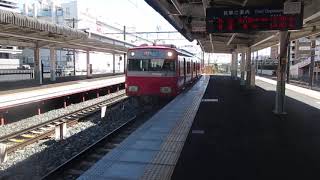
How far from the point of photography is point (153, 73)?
17.5m

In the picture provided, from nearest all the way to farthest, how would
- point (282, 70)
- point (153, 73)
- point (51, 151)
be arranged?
point (51, 151) → point (282, 70) → point (153, 73)

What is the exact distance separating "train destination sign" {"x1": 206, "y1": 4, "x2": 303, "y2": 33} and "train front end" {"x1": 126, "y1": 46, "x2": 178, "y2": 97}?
229 inches

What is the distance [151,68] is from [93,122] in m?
4.72

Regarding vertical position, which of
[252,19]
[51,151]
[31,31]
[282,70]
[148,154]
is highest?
[31,31]

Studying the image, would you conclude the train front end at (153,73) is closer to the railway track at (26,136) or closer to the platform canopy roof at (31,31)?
the railway track at (26,136)

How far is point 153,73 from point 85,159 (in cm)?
924

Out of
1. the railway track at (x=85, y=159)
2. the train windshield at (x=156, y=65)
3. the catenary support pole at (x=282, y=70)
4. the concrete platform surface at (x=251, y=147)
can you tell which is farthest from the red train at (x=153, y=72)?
the railway track at (x=85, y=159)

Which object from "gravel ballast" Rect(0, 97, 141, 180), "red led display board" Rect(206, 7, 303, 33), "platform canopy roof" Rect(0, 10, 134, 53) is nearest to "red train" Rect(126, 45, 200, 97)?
"gravel ballast" Rect(0, 97, 141, 180)

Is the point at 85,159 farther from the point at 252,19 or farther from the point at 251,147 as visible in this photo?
the point at 252,19

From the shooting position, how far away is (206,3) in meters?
12.8

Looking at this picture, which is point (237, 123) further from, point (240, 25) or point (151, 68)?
point (151, 68)

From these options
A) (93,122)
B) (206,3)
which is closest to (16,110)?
(93,122)

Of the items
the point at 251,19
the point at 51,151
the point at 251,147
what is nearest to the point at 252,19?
the point at 251,19

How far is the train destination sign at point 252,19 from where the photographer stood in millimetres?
11188
